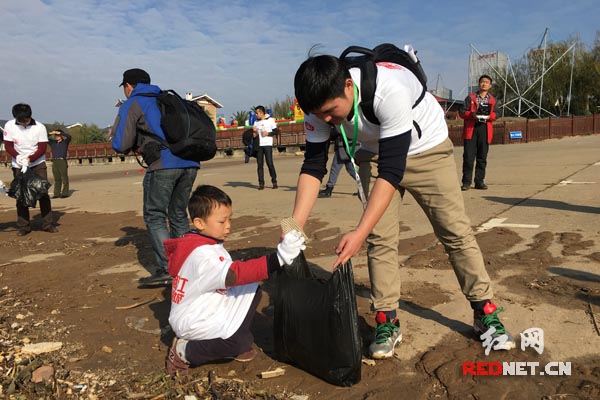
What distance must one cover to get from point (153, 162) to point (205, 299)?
6.12 ft

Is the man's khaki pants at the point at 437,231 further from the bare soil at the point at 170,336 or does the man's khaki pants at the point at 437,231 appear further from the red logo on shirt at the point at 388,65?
the red logo on shirt at the point at 388,65

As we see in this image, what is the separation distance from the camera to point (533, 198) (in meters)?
7.00

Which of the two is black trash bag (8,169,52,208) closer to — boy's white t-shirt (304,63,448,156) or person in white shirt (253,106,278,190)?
person in white shirt (253,106,278,190)

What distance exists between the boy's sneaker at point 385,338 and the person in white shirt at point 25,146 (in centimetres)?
585

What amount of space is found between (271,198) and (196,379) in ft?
22.4

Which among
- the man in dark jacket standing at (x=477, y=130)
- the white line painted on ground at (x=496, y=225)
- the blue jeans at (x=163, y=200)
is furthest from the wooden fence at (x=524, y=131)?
the blue jeans at (x=163, y=200)

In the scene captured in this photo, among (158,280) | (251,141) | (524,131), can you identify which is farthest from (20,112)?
(524,131)

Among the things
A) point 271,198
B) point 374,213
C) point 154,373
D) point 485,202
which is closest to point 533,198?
point 485,202

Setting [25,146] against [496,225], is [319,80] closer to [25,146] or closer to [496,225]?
[496,225]

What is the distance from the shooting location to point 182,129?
397cm

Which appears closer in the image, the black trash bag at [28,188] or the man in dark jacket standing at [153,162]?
the man in dark jacket standing at [153,162]

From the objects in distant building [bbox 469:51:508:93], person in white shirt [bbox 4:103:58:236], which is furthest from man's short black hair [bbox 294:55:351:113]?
distant building [bbox 469:51:508:93]

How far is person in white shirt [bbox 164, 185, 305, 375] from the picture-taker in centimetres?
239

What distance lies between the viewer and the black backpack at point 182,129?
395 cm
